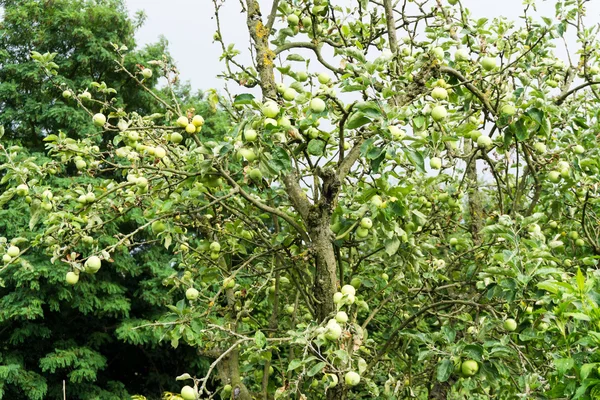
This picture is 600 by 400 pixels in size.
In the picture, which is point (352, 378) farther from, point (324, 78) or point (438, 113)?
point (324, 78)

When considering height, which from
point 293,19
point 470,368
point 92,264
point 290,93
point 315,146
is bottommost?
point 470,368

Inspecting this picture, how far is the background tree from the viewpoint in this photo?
27.9 feet

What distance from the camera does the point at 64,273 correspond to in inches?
329

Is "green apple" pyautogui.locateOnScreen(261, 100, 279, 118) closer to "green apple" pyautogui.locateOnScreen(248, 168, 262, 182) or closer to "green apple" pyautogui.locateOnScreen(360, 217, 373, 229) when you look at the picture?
"green apple" pyautogui.locateOnScreen(248, 168, 262, 182)

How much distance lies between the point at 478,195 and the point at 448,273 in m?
0.62

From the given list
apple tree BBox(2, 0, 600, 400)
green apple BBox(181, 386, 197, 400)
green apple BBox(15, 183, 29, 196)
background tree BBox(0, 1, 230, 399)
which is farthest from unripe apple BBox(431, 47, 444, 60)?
background tree BBox(0, 1, 230, 399)

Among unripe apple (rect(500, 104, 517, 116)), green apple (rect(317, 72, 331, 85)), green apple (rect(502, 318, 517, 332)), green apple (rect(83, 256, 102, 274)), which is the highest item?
green apple (rect(317, 72, 331, 85))

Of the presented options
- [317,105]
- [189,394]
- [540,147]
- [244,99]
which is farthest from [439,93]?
[189,394]

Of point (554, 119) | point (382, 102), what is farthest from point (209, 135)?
point (382, 102)

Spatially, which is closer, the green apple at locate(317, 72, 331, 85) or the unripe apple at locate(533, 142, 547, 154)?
the green apple at locate(317, 72, 331, 85)

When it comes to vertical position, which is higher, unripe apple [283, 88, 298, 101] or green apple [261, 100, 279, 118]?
unripe apple [283, 88, 298, 101]

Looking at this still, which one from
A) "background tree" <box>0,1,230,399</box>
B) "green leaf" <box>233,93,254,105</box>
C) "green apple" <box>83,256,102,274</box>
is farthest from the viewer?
"background tree" <box>0,1,230,399</box>

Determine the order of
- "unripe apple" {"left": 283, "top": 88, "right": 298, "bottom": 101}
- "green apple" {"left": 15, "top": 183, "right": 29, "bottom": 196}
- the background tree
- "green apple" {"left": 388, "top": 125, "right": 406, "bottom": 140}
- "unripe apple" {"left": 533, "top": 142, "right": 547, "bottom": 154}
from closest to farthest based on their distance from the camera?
"green apple" {"left": 388, "top": 125, "right": 406, "bottom": 140}, "unripe apple" {"left": 283, "top": 88, "right": 298, "bottom": 101}, "green apple" {"left": 15, "top": 183, "right": 29, "bottom": 196}, "unripe apple" {"left": 533, "top": 142, "right": 547, "bottom": 154}, the background tree

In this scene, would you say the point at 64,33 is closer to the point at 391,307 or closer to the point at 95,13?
the point at 95,13
